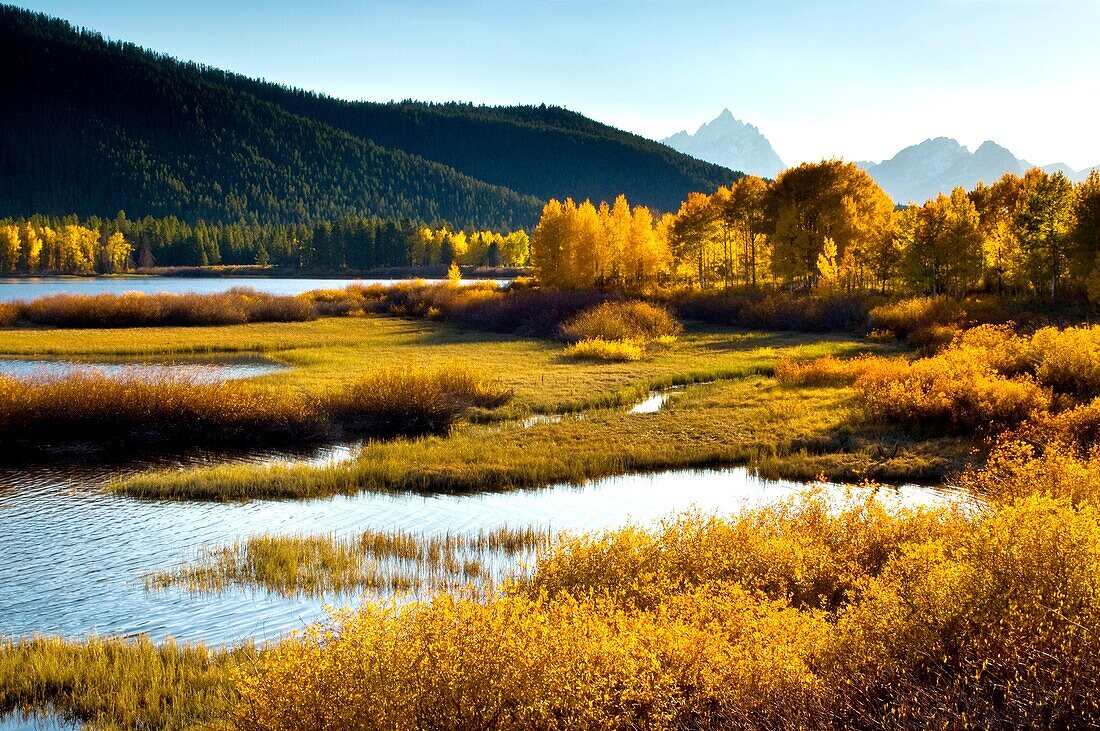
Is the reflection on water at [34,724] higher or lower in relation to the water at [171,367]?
lower

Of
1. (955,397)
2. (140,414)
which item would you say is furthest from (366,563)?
(955,397)

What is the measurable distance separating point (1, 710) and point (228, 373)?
2811 centimetres

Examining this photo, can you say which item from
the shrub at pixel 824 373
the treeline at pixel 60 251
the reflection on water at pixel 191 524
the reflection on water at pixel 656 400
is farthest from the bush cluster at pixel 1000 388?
the treeline at pixel 60 251

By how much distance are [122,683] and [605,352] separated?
34527mm

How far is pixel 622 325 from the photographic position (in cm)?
5003

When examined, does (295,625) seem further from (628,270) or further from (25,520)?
(628,270)

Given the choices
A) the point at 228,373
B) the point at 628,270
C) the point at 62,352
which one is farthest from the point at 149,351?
the point at 628,270

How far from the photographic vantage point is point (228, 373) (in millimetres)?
36344

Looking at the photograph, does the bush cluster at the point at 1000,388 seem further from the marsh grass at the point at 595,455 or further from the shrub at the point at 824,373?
the shrub at the point at 824,373

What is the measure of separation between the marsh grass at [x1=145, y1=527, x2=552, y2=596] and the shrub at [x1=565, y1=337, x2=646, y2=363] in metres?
26.4

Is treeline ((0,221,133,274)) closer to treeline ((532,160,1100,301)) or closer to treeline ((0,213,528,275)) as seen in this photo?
treeline ((0,213,528,275))

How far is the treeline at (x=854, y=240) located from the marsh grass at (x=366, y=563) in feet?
150

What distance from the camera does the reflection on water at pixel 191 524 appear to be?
40.7 feet

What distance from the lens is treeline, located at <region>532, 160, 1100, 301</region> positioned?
55.6 metres
